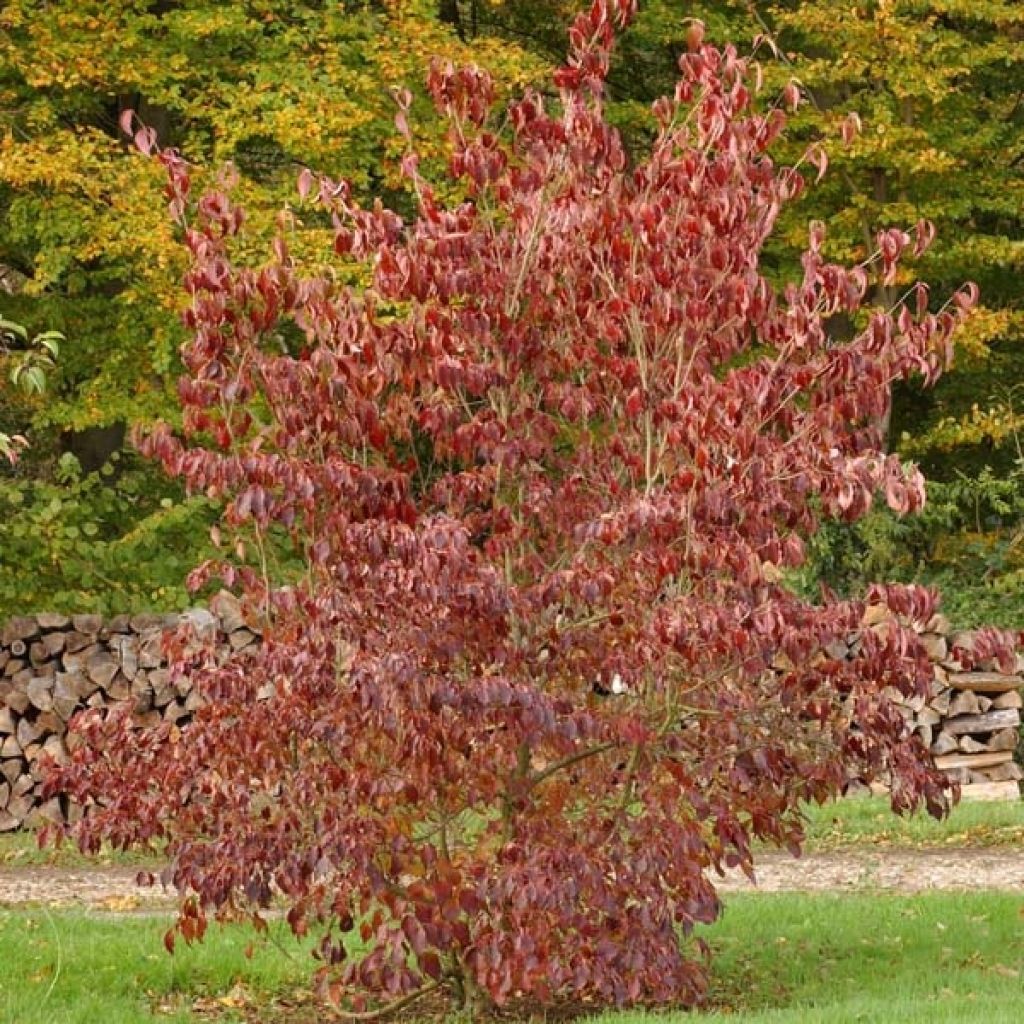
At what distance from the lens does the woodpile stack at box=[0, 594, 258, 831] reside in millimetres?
14516

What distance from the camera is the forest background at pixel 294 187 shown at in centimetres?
1656

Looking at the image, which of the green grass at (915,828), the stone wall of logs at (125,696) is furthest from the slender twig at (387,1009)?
the stone wall of logs at (125,696)

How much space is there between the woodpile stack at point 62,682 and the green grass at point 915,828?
13.7ft

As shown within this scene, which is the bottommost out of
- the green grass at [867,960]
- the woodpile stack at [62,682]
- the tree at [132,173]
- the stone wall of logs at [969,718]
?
the green grass at [867,960]

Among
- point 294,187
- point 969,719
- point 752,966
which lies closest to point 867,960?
point 752,966

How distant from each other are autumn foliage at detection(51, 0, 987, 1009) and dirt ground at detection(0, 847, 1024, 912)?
4.02 m

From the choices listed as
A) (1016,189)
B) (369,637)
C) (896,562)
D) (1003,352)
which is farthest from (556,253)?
(1003,352)

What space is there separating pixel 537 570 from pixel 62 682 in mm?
7940

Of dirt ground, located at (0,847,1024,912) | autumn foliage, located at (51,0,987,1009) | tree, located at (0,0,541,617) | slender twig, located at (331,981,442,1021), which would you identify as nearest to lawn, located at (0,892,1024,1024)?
slender twig, located at (331,981,442,1021)

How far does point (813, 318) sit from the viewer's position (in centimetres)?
711

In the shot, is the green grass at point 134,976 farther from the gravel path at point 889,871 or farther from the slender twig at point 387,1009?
the gravel path at point 889,871

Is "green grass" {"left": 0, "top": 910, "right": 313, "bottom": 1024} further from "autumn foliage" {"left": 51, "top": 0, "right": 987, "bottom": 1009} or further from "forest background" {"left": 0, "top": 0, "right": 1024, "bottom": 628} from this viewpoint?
"forest background" {"left": 0, "top": 0, "right": 1024, "bottom": 628}

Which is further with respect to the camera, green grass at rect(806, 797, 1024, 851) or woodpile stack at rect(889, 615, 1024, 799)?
woodpile stack at rect(889, 615, 1024, 799)

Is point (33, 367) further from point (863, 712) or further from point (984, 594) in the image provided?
point (984, 594)
